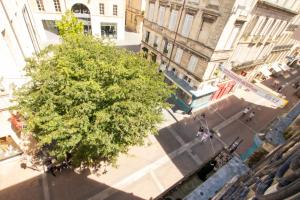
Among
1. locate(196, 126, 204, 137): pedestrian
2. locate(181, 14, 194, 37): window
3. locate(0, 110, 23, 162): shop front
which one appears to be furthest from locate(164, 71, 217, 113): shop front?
locate(0, 110, 23, 162): shop front

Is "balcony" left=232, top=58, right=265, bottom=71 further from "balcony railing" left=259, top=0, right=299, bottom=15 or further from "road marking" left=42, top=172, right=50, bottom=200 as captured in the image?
"road marking" left=42, top=172, right=50, bottom=200

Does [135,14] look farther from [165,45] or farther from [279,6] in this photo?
[279,6]

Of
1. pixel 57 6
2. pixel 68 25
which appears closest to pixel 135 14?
pixel 57 6

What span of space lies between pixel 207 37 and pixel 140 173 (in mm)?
14549

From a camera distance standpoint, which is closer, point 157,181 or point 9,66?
point 9,66

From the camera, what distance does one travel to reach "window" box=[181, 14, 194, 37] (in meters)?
18.9

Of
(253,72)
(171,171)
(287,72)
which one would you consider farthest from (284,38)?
(171,171)

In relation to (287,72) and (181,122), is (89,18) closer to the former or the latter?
(181,122)

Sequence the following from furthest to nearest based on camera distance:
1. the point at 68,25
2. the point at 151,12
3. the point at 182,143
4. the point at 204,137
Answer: the point at 151,12, the point at 68,25, the point at 204,137, the point at 182,143

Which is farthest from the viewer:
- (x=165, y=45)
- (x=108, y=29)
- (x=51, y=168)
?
(x=108, y=29)

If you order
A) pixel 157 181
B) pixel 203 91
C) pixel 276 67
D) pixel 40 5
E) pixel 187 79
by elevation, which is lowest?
pixel 157 181

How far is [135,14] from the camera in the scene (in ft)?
138

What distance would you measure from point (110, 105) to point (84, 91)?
63.8 inches

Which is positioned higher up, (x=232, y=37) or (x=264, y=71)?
(x=232, y=37)
